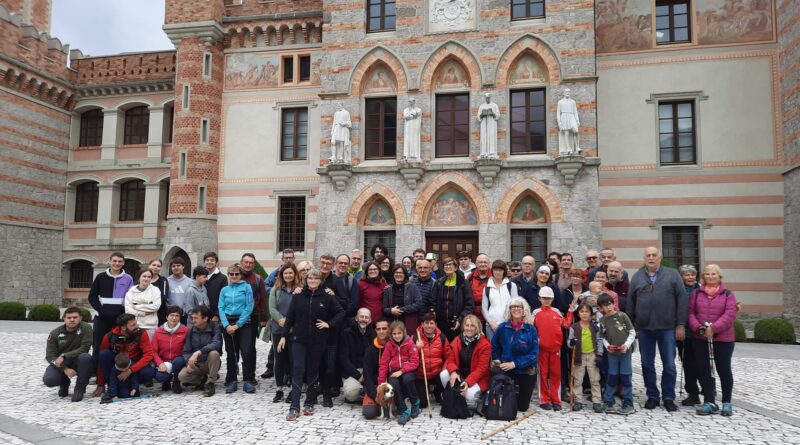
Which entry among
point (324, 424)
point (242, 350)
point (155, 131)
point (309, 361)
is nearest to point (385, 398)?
point (324, 424)

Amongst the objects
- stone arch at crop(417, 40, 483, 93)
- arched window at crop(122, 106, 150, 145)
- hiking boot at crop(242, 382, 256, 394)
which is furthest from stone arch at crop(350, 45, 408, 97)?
hiking boot at crop(242, 382, 256, 394)

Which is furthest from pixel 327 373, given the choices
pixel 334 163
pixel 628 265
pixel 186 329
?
pixel 628 265

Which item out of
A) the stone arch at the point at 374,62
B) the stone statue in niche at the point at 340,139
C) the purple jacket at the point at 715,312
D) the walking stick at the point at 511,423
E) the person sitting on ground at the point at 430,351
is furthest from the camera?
the stone arch at the point at 374,62

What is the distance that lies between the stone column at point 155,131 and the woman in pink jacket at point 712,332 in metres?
23.1

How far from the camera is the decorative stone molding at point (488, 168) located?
1868 centimetres

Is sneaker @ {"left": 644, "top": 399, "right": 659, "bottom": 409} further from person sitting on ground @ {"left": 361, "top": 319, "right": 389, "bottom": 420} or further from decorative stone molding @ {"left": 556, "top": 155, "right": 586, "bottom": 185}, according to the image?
decorative stone molding @ {"left": 556, "top": 155, "right": 586, "bottom": 185}

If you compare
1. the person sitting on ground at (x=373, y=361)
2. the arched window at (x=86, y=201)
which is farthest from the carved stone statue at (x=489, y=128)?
the arched window at (x=86, y=201)

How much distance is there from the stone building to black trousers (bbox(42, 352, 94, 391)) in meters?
11.5

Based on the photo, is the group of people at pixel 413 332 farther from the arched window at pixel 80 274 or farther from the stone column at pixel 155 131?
the arched window at pixel 80 274

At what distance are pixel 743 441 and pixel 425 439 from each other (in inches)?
146

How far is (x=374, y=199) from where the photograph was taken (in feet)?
65.8

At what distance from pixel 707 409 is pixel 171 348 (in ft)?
26.3

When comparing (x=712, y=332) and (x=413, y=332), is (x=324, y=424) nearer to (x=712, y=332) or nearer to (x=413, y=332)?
(x=413, y=332)

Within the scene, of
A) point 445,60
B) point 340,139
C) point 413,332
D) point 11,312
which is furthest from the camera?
point 11,312
